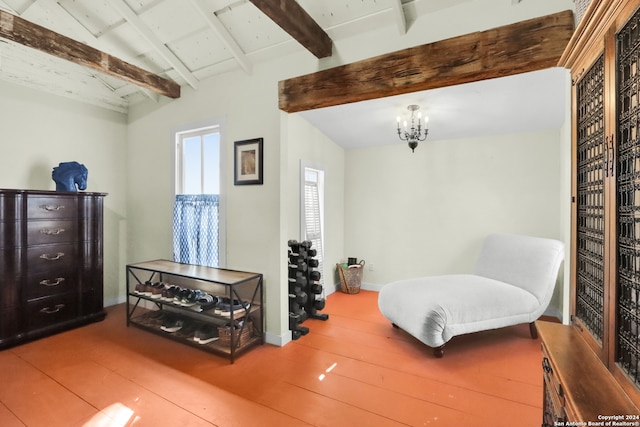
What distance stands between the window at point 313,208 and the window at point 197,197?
1043 mm

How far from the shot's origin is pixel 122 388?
215cm

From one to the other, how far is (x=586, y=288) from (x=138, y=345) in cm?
335

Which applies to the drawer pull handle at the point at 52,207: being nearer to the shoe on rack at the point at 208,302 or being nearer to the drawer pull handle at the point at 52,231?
the drawer pull handle at the point at 52,231

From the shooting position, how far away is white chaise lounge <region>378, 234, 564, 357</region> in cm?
256

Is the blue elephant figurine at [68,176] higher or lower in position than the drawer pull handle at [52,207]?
higher

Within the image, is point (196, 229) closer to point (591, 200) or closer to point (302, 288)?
point (302, 288)

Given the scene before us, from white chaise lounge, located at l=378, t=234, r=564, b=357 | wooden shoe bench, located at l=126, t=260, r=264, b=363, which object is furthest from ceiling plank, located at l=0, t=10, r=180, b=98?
white chaise lounge, located at l=378, t=234, r=564, b=357

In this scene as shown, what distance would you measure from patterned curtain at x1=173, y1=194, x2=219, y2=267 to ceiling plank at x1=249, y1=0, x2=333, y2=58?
5.96ft

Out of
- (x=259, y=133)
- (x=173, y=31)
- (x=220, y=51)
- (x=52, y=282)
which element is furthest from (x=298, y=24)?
(x=52, y=282)

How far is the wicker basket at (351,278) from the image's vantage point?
4457 millimetres

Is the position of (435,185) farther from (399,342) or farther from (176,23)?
(176,23)

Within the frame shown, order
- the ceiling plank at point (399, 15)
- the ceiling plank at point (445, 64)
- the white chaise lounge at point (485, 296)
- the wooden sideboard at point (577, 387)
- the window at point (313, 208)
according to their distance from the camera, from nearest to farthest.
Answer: the wooden sideboard at point (577, 387) < the ceiling plank at point (445, 64) < the ceiling plank at point (399, 15) < the white chaise lounge at point (485, 296) < the window at point (313, 208)

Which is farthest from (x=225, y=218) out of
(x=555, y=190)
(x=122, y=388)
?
(x=555, y=190)

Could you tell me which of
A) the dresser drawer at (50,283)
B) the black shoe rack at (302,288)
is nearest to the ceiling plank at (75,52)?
the dresser drawer at (50,283)
